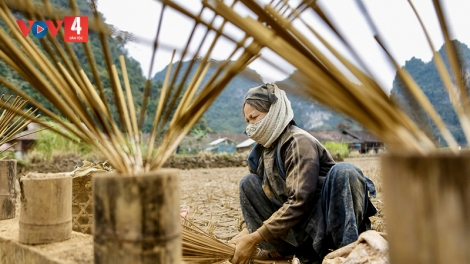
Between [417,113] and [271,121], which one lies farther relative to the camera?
[271,121]

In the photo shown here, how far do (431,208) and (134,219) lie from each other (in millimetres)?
636

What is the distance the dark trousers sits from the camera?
2.09 meters

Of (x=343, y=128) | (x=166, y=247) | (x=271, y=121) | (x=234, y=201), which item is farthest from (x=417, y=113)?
(x=343, y=128)

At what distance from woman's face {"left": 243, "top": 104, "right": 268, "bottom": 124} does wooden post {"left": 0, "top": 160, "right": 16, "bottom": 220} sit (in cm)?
142

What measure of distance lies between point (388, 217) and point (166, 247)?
533 mm

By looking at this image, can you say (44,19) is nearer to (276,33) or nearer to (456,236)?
(276,33)

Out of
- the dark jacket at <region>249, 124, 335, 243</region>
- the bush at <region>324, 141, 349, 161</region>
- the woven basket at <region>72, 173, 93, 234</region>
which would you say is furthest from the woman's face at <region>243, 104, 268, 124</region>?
the bush at <region>324, 141, 349, 161</region>

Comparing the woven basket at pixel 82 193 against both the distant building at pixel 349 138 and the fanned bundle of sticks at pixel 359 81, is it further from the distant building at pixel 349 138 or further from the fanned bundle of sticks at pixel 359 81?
the distant building at pixel 349 138

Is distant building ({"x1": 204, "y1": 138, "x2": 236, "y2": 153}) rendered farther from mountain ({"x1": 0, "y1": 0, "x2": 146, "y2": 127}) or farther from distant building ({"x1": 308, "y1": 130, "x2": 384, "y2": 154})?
mountain ({"x1": 0, "y1": 0, "x2": 146, "y2": 127})

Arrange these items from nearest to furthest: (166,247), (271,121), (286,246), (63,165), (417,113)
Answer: (417,113) < (166,247) < (271,121) < (286,246) < (63,165)

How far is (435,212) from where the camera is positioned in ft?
1.79

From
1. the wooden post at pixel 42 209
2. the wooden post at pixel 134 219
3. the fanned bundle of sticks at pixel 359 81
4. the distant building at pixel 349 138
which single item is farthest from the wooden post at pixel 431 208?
the distant building at pixel 349 138

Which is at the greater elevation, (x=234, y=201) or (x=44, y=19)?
(x=44, y=19)

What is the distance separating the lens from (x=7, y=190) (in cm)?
207
